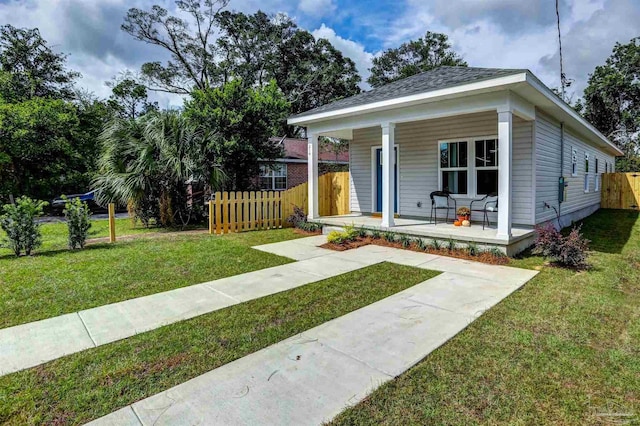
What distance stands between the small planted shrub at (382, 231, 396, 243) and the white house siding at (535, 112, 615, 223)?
3.31 meters

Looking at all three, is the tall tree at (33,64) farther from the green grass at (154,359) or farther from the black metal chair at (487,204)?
the black metal chair at (487,204)

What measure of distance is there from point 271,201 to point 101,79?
2028 cm

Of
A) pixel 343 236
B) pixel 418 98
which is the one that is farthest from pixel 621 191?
pixel 343 236

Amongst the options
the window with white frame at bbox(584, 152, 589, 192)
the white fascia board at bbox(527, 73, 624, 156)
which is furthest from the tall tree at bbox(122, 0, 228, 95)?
the window with white frame at bbox(584, 152, 589, 192)

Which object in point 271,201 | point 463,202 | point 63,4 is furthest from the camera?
point 63,4

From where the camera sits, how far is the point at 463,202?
349 inches

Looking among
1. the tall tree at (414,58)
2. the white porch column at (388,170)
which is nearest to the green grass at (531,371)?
the white porch column at (388,170)

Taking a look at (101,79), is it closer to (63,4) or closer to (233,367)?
(63,4)

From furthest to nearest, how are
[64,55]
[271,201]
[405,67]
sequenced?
[405,67]
[64,55]
[271,201]

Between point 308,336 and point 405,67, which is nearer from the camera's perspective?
point 308,336

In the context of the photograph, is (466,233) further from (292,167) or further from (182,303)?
(292,167)

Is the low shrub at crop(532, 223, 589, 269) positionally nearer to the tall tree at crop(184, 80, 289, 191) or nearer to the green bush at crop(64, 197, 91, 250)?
the tall tree at crop(184, 80, 289, 191)

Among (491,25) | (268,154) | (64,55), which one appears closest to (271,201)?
(268,154)

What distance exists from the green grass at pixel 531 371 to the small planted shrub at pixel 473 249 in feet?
7.12
